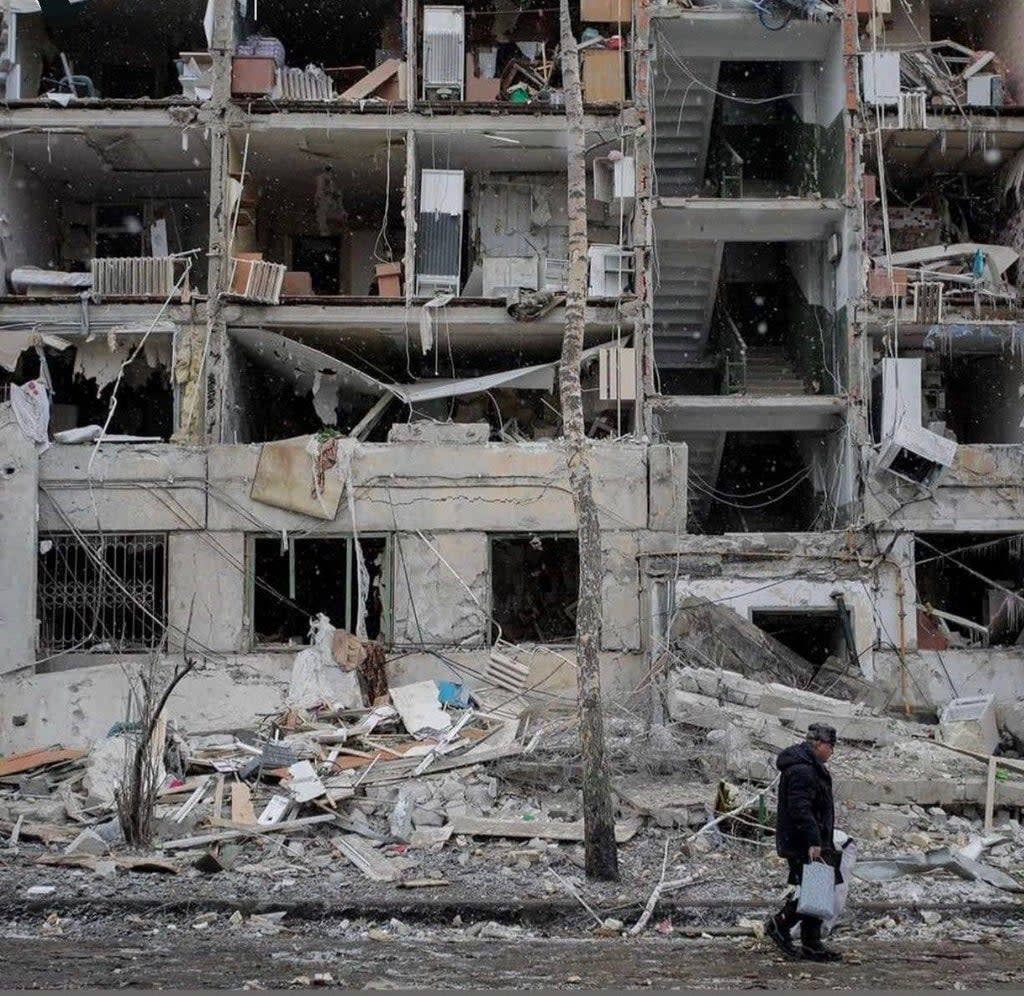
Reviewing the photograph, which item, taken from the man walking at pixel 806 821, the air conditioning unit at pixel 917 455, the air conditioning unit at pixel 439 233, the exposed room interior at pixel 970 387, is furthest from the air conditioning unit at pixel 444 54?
the man walking at pixel 806 821

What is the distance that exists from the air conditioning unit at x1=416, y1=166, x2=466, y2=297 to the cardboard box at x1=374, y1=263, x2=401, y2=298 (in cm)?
35

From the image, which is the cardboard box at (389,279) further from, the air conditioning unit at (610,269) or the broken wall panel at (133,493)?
the broken wall panel at (133,493)

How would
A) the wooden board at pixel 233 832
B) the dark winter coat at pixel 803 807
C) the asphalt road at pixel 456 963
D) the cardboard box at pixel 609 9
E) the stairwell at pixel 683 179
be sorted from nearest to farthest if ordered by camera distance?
the asphalt road at pixel 456 963 < the dark winter coat at pixel 803 807 < the wooden board at pixel 233 832 < the cardboard box at pixel 609 9 < the stairwell at pixel 683 179

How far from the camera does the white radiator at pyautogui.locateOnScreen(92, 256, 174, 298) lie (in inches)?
853

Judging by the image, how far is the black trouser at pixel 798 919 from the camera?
28.3ft

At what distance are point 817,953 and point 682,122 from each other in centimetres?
1860

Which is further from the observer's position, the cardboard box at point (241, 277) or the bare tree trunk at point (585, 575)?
the cardboard box at point (241, 277)

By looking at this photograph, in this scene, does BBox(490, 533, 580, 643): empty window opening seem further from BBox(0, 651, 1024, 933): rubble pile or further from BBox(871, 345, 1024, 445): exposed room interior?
BBox(871, 345, 1024, 445): exposed room interior

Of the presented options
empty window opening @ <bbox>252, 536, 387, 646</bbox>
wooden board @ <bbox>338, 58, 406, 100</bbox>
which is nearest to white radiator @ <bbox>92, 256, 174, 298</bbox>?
wooden board @ <bbox>338, 58, 406, 100</bbox>

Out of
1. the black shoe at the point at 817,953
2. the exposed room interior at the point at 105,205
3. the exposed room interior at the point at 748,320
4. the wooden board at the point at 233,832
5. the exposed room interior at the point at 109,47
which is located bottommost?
the wooden board at the point at 233,832

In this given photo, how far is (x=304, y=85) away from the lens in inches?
884

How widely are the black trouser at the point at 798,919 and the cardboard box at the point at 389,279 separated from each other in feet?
50.6

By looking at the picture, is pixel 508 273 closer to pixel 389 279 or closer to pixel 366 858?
pixel 389 279

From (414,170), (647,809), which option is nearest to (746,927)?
(647,809)
